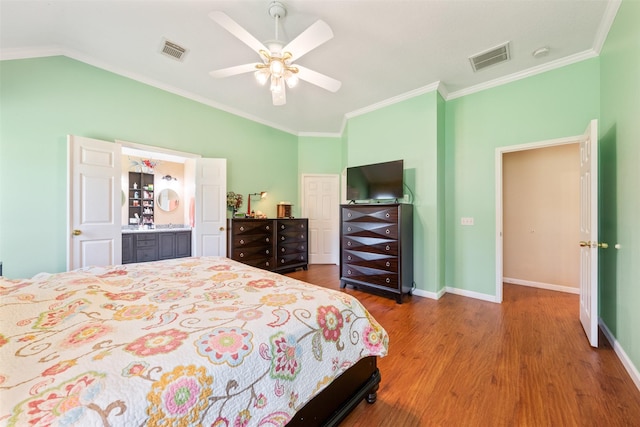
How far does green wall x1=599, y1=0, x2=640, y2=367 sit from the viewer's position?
1.71 m

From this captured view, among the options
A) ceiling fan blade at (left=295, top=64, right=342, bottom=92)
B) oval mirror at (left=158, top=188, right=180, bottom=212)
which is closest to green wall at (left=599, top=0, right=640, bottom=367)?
ceiling fan blade at (left=295, top=64, right=342, bottom=92)

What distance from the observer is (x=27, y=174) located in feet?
8.16

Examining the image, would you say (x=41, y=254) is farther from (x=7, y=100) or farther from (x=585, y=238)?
(x=585, y=238)

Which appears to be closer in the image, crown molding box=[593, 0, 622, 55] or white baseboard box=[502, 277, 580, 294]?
crown molding box=[593, 0, 622, 55]

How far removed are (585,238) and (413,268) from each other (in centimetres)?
173

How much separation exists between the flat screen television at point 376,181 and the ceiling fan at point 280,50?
5.03 feet

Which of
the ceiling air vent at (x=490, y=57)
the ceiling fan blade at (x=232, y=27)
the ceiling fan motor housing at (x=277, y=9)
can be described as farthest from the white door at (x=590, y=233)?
the ceiling fan blade at (x=232, y=27)

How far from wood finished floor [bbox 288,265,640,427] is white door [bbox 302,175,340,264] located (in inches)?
101

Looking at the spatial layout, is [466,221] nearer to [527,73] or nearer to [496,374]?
[527,73]

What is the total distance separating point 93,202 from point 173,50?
6.30 feet

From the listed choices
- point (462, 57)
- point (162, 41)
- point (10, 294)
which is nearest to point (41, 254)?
point (10, 294)

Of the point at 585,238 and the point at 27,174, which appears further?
the point at 27,174

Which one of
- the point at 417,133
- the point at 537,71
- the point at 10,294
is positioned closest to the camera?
the point at 10,294

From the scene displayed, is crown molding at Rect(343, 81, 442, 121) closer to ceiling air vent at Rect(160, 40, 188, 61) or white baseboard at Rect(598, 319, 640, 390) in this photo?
ceiling air vent at Rect(160, 40, 188, 61)
